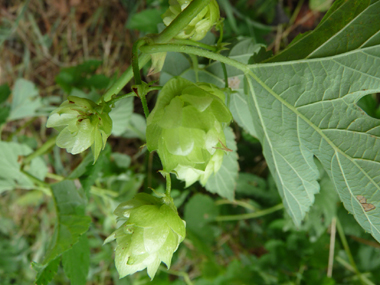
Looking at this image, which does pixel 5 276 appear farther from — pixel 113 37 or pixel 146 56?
pixel 146 56

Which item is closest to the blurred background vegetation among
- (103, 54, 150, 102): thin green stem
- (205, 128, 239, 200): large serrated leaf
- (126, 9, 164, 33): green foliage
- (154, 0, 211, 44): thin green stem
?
(126, 9, 164, 33): green foliage

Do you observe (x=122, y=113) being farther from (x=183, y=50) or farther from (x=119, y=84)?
(x=183, y=50)

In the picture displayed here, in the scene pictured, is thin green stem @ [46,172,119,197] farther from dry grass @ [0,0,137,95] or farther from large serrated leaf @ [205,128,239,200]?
dry grass @ [0,0,137,95]

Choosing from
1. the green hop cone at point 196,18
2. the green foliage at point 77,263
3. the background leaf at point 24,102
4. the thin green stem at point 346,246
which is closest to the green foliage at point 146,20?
the green hop cone at point 196,18

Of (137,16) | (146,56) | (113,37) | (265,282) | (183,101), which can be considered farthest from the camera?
(113,37)

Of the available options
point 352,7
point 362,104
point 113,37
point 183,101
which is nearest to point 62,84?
point 113,37

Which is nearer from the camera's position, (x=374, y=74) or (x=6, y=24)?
(x=374, y=74)
